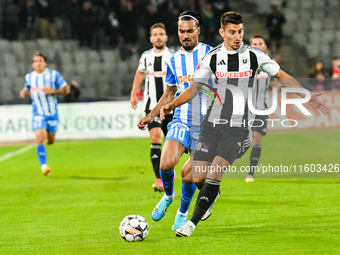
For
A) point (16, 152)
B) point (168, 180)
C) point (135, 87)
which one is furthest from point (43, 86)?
point (168, 180)

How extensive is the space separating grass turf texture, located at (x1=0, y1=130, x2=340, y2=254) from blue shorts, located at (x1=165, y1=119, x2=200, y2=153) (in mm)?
856

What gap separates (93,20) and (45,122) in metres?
8.76

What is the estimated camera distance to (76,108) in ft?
49.9

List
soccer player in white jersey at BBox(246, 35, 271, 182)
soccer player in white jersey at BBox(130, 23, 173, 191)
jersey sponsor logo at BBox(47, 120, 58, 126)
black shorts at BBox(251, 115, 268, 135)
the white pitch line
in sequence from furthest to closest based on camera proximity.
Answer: the white pitch line
jersey sponsor logo at BBox(47, 120, 58, 126)
black shorts at BBox(251, 115, 268, 135)
soccer player in white jersey at BBox(246, 35, 271, 182)
soccer player in white jersey at BBox(130, 23, 173, 191)

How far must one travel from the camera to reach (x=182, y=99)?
504cm

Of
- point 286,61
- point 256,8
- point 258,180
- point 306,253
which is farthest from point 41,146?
point 256,8

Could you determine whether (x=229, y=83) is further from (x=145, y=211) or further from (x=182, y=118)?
(x=145, y=211)

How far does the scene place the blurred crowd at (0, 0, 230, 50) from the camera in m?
18.0

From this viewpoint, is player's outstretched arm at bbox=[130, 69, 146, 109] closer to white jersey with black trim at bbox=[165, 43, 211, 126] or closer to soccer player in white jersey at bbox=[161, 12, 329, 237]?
white jersey with black trim at bbox=[165, 43, 211, 126]

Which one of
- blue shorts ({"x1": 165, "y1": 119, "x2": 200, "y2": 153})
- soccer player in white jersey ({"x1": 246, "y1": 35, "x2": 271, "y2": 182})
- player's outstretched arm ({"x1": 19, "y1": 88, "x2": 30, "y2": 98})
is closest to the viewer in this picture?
blue shorts ({"x1": 165, "y1": 119, "x2": 200, "y2": 153})

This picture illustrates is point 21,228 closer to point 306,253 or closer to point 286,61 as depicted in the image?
point 306,253

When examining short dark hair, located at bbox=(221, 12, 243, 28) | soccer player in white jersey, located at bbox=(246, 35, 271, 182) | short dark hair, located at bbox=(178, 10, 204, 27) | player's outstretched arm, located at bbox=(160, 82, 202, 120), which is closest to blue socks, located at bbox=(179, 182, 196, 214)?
player's outstretched arm, located at bbox=(160, 82, 202, 120)

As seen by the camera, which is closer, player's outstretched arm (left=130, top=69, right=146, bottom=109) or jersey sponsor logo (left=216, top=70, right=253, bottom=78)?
jersey sponsor logo (left=216, top=70, right=253, bottom=78)

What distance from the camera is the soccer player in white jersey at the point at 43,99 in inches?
386
